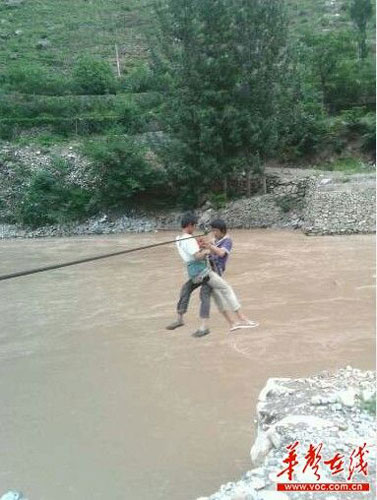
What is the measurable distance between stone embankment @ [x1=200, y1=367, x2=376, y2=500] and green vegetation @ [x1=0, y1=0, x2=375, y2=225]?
45.3 feet

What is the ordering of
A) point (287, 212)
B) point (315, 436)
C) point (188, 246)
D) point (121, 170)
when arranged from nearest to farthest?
1. point (315, 436)
2. point (188, 246)
3. point (287, 212)
4. point (121, 170)

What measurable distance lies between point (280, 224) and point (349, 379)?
1365 centimetres

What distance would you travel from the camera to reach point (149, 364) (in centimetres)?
766

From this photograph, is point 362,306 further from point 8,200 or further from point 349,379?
point 8,200

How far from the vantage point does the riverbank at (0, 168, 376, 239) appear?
56.0 ft

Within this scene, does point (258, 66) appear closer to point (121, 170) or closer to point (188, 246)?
point (121, 170)

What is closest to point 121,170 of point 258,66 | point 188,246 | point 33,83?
point 258,66

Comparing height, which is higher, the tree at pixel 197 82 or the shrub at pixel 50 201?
the tree at pixel 197 82

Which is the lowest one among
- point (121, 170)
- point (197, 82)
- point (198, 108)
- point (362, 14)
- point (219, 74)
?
point (121, 170)

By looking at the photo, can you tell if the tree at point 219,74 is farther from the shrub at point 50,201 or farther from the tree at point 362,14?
the tree at point 362,14

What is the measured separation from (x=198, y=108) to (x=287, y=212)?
4.17 meters

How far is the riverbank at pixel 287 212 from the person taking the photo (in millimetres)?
17078

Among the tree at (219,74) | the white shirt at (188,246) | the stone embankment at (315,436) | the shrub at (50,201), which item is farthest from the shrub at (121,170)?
the stone embankment at (315,436)

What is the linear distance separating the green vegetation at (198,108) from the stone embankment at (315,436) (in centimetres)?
1380
